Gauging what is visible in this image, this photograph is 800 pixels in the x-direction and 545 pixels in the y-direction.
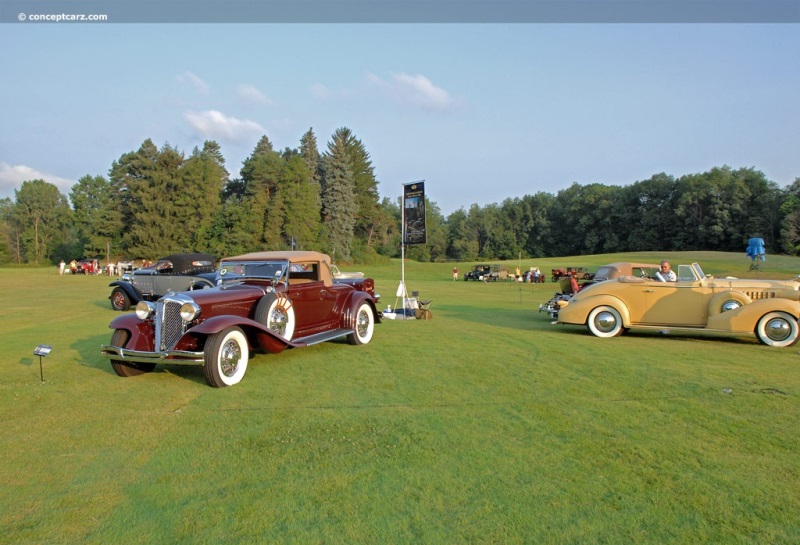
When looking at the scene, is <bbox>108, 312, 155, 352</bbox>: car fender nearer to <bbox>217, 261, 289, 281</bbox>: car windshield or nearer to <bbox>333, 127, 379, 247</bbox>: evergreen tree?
<bbox>217, 261, 289, 281</bbox>: car windshield

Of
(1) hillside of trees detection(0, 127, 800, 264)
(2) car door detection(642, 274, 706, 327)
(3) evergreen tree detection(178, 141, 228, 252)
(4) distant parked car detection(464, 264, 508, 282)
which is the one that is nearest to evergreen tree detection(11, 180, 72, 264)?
(1) hillside of trees detection(0, 127, 800, 264)

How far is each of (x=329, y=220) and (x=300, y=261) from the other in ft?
205

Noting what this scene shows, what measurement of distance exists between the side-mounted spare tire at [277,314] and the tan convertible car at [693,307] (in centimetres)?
576

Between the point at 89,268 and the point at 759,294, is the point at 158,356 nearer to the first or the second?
the point at 759,294

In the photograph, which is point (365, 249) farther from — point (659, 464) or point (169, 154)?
point (659, 464)

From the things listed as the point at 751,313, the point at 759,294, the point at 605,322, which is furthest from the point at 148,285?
the point at 759,294

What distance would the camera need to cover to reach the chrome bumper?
20.5ft

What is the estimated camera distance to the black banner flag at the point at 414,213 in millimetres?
14148

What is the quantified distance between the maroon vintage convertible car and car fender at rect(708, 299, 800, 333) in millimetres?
6548

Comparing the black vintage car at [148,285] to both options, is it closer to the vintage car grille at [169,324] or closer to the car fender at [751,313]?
the vintage car grille at [169,324]

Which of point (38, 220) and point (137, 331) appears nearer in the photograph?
point (137, 331)

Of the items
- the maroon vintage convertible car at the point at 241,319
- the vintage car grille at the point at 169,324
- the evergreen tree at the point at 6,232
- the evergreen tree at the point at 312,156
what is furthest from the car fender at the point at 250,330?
the evergreen tree at the point at 6,232

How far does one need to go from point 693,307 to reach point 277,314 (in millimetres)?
7760

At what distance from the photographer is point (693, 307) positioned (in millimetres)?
9555
